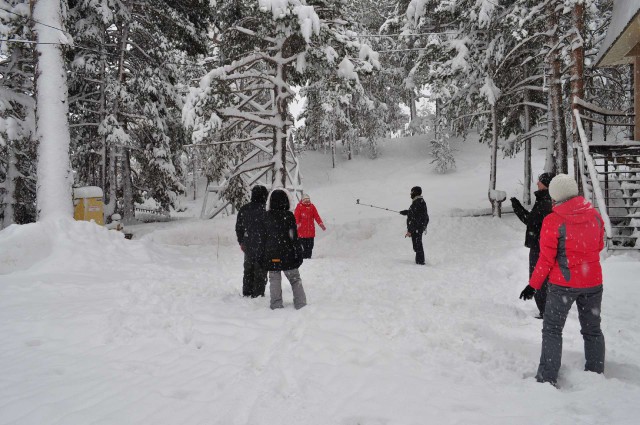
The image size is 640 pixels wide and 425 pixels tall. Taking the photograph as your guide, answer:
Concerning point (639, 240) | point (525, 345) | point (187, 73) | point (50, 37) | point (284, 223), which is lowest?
point (525, 345)

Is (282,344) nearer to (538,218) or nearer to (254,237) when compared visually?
(254,237)

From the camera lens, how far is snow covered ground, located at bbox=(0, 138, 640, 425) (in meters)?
3.05

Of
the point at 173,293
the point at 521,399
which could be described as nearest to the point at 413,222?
the point at 173,293

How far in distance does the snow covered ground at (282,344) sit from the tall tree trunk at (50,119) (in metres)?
0.75

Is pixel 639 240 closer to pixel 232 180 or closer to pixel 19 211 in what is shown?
pixel 232 180

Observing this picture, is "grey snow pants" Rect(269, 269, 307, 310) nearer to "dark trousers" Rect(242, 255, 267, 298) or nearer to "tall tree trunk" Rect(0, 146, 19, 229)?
"dark trousers" Rect(242, 255, 267, 298)

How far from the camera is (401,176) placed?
3052 cm

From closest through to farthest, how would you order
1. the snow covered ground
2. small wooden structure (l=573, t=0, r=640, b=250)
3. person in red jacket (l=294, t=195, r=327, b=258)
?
the snow covered ground → small wooden structure (l=573, t=0, r=640, b=250) → person in red jacket (l=294, t=195, r=327, b=258)

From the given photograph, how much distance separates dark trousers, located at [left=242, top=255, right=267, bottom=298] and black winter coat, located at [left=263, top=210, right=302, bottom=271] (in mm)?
766

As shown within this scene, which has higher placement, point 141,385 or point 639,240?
point 639,240

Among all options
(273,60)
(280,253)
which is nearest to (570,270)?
(280,253)

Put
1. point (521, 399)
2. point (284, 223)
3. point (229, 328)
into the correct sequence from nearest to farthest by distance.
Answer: point (521, 399)
point (229, 328)
point (284, 223)

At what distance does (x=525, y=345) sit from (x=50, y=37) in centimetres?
1066

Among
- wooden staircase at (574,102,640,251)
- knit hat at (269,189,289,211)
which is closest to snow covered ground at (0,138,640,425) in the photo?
wooden staircase at (574,102,640,251)
